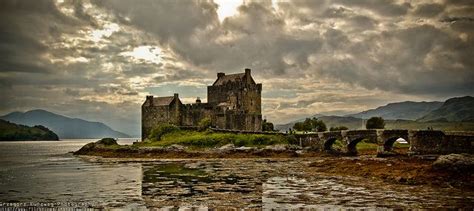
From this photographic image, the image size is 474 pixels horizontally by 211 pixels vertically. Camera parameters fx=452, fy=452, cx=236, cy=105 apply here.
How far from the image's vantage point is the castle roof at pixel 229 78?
90.4 meters

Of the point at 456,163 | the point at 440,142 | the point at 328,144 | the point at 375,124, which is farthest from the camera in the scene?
the point at 375,124

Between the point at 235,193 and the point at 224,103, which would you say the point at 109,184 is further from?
the point at 224,103

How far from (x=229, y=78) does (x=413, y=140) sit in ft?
142

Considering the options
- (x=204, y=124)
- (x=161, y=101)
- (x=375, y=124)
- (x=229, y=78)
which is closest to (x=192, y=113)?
(x=161, y=101)

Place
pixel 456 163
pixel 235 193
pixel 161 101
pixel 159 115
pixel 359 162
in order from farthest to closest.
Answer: pixel 161 101 → pixel 159 115 → pixel 359 162 → pixel 456 163 → pixel 235 193

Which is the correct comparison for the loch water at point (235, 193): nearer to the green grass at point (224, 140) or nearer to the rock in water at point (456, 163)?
the rock in water at point (456, 163)

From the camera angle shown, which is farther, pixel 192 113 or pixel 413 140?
pixel 192 113

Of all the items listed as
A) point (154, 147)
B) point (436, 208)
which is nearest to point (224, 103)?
point (154, 147)

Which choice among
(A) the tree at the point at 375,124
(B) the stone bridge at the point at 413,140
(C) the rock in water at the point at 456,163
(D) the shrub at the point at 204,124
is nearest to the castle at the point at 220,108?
(D) the shrub at the point at 204,124

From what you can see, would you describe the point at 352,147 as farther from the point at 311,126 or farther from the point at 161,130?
the point at 161,130

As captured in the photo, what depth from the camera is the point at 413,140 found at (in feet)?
192

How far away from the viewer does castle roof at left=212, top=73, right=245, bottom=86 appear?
90.4 metres

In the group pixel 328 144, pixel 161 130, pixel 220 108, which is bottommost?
pixel 328 144

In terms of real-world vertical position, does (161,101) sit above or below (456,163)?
above
